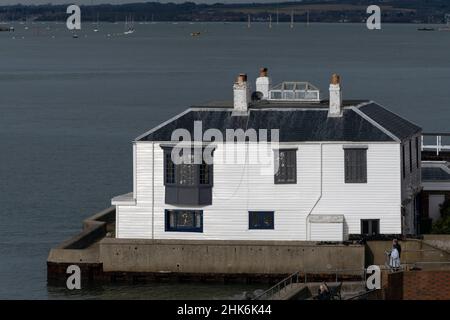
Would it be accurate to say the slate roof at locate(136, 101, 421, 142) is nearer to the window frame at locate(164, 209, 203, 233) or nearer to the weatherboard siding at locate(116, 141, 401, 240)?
the weatherboard siding at locate(116, 141, 401, 240)

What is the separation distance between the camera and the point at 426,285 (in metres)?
37.9

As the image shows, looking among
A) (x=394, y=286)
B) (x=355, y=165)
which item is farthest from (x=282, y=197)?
(x=394, y=286)

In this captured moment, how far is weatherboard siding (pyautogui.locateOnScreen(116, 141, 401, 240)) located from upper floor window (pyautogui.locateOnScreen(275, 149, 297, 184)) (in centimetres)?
12

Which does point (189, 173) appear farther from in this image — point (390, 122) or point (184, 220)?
point (390, 122)

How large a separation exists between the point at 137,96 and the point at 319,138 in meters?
97.1

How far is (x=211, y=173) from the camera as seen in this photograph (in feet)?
153

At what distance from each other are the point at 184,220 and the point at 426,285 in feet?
34.7

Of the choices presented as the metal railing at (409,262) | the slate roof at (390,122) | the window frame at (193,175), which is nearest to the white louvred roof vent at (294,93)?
the slate roof at (390,122)

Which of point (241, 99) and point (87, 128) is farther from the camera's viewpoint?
point (87, 128)

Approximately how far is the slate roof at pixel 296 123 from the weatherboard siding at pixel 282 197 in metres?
0.41

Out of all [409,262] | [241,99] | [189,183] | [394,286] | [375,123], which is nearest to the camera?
[394,286]

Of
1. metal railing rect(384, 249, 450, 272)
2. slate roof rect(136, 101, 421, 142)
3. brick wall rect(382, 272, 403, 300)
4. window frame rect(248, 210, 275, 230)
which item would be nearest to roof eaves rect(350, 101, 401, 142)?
slate roof rect(136, 101, 421, 142)

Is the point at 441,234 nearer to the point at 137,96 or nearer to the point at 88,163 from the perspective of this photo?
the point at 88,163
